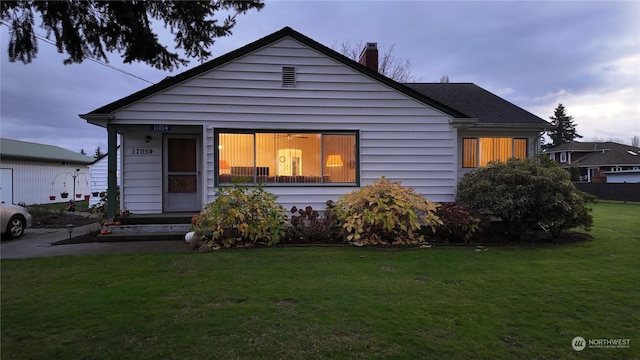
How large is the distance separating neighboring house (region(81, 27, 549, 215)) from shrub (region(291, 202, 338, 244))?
703 mm

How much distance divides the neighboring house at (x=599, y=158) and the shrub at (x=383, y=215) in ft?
126

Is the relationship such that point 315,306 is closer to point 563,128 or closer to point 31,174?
point 31,174

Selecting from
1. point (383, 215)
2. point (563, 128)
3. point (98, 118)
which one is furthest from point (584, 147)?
point (98, 118)

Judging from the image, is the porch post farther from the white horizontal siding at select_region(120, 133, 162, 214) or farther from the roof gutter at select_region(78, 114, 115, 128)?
the white horizontal siding at select_region(120, 133, 162, 214)

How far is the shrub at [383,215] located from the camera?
8.05 meters

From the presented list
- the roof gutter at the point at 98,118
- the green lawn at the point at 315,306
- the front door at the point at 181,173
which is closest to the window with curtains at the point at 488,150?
the green lawn at the point at 315,306

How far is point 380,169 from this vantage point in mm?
9836

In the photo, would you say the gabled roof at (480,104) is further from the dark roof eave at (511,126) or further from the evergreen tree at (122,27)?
the evergreen tree at (122,27)

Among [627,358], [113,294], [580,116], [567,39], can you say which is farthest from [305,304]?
[580,116]

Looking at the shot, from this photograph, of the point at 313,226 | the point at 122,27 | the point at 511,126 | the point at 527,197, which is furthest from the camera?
the point at 511,126

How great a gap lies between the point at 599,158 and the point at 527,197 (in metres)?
46.8

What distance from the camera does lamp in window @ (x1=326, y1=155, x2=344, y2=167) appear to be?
32.4 ft

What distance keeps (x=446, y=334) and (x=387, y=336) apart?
0.61m

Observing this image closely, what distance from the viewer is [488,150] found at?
1111 centimetres
